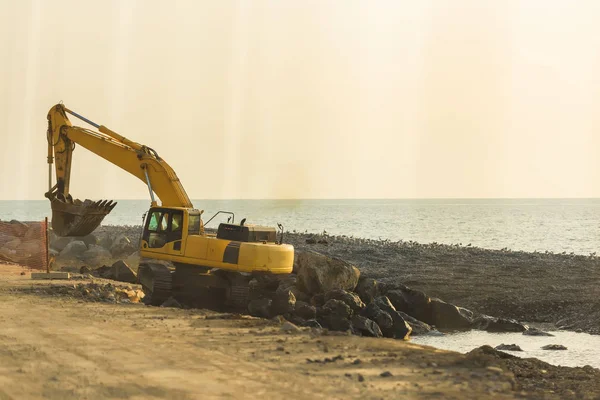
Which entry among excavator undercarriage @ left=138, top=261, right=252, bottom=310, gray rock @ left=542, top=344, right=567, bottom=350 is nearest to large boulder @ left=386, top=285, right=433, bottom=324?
gray rock @ left=542, top=344, right=567, bottom=350

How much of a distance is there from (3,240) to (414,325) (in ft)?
77.2

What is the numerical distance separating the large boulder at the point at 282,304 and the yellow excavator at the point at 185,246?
2.85 ft

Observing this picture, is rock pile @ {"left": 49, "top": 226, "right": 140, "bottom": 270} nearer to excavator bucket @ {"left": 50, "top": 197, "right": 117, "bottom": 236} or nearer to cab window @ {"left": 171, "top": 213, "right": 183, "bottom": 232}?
excavator bucket @ {"left": 50, "top": 197, "right": 117, "bottom": 236}

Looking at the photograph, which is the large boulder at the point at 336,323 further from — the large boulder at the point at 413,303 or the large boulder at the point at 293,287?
the large boulder at the point at 413,303

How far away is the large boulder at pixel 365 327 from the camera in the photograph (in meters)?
20.1

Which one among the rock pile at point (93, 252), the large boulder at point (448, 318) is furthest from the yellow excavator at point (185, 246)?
the rock pile at point (93, 252)

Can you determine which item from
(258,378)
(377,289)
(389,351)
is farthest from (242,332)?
(377,289)

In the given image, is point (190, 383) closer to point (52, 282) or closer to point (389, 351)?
point (389, 351)

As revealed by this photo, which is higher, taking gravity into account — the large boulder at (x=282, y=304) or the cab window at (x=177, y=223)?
the cab window at (x=177, y=223)

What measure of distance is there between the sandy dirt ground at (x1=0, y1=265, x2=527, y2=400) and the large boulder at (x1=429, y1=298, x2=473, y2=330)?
8461 millimetres

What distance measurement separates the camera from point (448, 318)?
24859 millimetres

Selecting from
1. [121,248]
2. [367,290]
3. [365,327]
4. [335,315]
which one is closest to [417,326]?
[367,290]

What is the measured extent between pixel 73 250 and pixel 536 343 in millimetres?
24626

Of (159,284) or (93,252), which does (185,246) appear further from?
(93,252)
